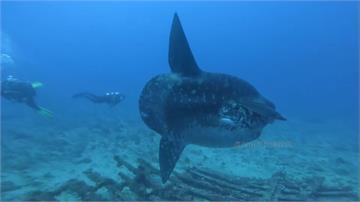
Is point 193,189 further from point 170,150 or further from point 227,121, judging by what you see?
point 227,121

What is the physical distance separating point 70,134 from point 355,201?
1185 centimetres

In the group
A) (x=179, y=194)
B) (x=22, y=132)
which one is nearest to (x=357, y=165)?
(x=179, y=194)

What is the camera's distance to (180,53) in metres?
6.26

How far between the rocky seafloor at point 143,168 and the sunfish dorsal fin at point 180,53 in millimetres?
2571

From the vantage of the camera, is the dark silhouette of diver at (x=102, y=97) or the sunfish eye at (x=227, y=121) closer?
the sunfish eye at (x=227, y=121)

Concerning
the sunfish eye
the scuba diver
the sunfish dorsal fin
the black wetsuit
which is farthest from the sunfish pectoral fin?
the black wetsuit

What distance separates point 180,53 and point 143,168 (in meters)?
2.95

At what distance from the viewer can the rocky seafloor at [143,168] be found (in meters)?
7.64

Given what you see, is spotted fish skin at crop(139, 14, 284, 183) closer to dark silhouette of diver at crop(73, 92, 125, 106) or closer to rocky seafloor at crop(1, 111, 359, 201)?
rocky seafloor at crop(1, 111, 359, 201)

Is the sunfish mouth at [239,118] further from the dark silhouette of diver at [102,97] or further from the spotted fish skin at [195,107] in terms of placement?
the dark silhouette of diver at [102,97]

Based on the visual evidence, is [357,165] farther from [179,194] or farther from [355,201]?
[179,194]

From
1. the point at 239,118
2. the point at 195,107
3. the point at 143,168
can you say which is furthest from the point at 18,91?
the point at 239,118

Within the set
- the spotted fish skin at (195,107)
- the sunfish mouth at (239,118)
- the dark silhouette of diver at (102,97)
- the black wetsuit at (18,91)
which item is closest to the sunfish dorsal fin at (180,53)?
the spotted fish skin at (195,107)

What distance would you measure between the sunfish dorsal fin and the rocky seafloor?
2571 millimetres
